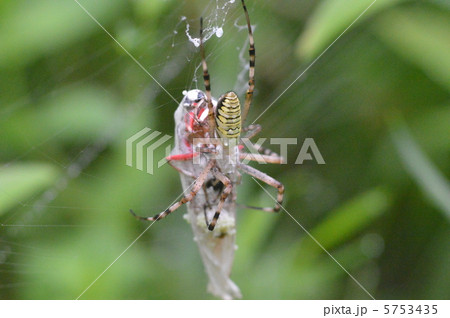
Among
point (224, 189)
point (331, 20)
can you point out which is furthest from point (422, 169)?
point (224, 189)

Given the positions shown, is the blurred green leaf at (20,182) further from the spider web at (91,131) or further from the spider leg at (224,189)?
the spider leg at (224,189)

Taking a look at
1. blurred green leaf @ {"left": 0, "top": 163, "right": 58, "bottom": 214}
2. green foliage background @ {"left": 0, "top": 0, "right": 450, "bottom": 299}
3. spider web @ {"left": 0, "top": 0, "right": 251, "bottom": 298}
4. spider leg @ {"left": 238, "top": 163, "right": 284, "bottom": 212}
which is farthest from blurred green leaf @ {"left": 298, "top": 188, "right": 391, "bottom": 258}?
blurred green leaf @ {"left": 0, "top": 163, "right": 58, "bottom": 214}

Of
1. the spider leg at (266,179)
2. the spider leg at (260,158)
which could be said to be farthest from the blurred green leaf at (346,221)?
the spider leg at (260,158)

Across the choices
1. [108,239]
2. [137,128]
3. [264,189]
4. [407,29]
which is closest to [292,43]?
[407,29]

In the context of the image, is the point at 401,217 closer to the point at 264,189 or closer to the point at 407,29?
the point at 264,189

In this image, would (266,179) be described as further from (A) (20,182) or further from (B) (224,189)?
(A) (20,182)

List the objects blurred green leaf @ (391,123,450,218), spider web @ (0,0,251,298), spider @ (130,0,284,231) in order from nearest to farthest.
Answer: spider @ (130,0,284,231), spider web @ (0,0,251,298), blurred green leaf @ (391,123,450,218)

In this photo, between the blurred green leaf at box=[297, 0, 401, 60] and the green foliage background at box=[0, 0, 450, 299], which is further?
the green foliage background at box=[0, 0, 450, 299]

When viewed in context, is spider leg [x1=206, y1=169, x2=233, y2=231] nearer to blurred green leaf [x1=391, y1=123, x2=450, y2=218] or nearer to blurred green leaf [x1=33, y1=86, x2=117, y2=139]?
blurred green leaf [x1=33, y1=86, x2=117, y2=139]
